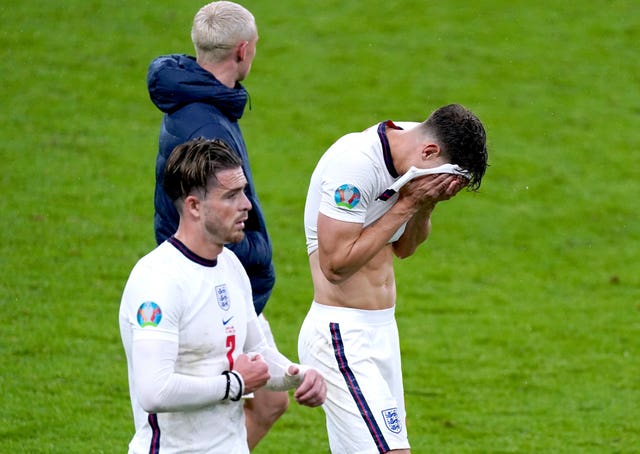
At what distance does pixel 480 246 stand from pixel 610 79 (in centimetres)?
659

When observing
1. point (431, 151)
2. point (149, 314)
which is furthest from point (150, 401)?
point (431, 151)

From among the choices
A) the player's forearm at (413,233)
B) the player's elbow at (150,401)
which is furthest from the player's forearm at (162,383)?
the player's forearm at (413,233)

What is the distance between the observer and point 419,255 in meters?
12.9

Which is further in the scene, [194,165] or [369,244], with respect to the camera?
[369,244]

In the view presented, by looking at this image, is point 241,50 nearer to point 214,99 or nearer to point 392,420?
point 214,99

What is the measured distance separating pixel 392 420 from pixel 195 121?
1770 millimetres

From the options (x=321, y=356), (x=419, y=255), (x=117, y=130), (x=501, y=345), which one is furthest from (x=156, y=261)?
(x=117, y=130)

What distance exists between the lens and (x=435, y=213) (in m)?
14.1

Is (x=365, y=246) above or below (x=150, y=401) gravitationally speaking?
above

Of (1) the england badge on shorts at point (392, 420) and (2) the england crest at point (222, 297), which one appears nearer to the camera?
(2) the england crest at point (222, 297)

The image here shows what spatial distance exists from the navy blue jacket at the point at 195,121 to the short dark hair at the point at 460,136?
1021 mm

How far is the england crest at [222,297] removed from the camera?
414cm

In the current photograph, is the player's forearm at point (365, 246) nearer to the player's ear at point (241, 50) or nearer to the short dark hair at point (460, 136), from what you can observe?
the short dark hair at point (460, 136)

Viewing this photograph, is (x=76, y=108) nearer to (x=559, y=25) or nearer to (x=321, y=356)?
(x=559, y=25)
